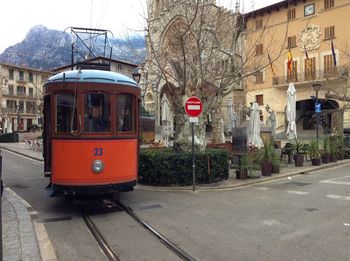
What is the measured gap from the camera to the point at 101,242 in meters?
6.42

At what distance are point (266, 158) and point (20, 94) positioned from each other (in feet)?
279

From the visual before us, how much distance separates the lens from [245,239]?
21.2 ft

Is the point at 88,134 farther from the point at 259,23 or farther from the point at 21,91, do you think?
the point at 21,91

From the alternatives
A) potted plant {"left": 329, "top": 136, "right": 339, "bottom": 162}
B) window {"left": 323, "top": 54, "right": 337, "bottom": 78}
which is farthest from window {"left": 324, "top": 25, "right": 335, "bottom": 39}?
potted plant {"left": 329, "top": 136, "right": 339, "bottom": 162}

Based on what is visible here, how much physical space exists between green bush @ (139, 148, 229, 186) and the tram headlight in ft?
12.1

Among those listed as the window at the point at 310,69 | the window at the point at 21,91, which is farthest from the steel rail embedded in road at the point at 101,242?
the window at the point at 21,91

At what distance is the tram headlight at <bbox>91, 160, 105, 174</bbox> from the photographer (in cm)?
829

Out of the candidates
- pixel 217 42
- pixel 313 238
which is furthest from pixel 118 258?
pixel 217 42

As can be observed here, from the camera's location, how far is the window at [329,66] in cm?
4022

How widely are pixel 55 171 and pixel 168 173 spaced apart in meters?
4.28

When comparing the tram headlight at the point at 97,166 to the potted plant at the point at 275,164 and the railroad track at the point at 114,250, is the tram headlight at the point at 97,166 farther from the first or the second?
the potted plant at the point at 275,164

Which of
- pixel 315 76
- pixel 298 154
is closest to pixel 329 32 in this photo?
pixel 315 76

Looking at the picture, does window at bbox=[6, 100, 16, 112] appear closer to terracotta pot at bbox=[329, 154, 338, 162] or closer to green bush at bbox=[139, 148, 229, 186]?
terracotta pot at bbox=[329, 154, 338, 162]

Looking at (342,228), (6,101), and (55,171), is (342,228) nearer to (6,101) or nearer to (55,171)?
(55,171)
